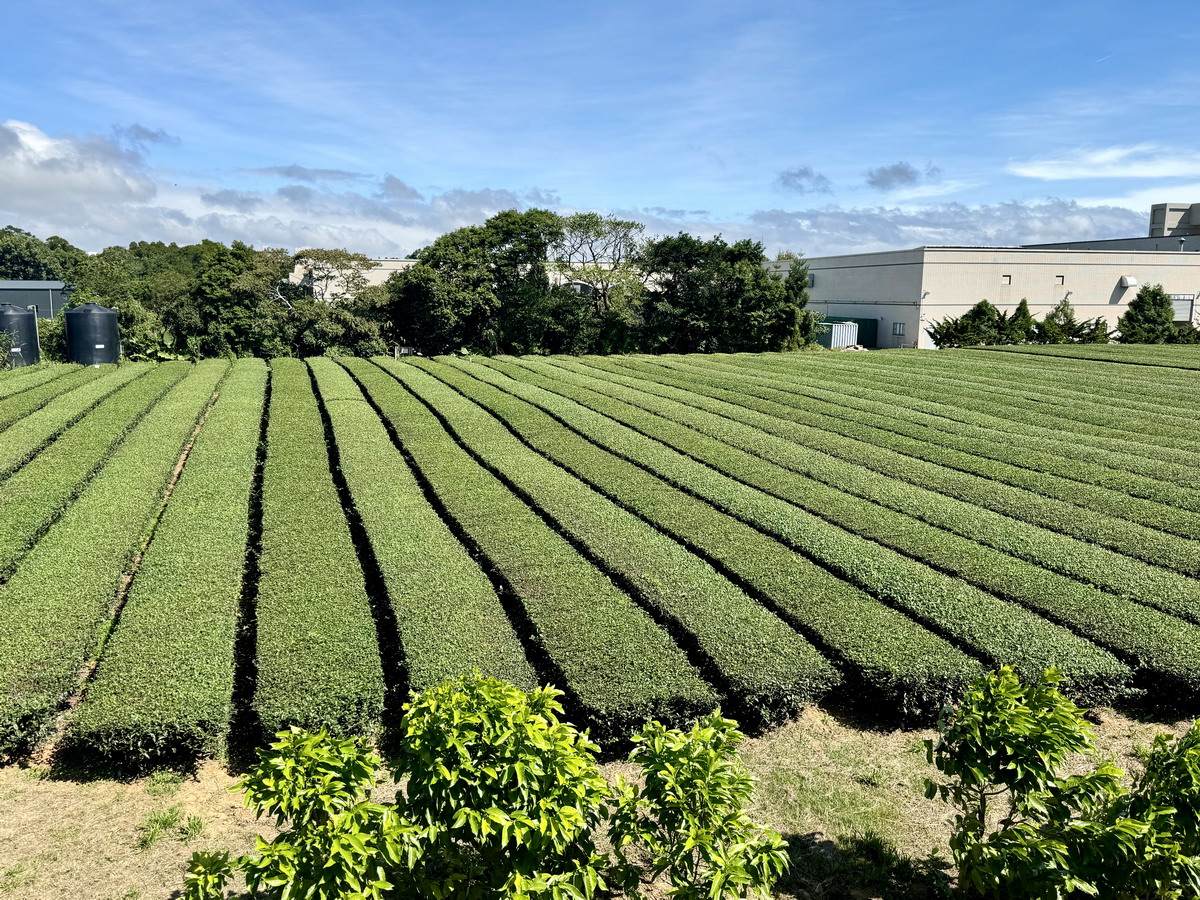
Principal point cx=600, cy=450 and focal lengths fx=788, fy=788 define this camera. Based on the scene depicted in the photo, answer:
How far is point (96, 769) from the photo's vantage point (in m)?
6.60

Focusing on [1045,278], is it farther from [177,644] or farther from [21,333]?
[21,333]

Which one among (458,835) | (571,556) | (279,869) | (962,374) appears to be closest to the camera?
(279,869)

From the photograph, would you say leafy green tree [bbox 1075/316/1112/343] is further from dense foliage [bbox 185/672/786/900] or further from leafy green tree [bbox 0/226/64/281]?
leafy green tree [bbox 0/226/64/281]

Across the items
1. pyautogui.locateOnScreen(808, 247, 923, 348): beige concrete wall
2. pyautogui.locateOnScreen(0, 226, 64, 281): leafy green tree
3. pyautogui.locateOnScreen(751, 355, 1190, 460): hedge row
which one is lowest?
pyautogui.locateOnScreen(751, 355, 1190, 460): hedge row

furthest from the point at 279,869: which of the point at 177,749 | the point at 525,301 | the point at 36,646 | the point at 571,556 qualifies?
the point at 525,301

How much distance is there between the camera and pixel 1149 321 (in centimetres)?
4038

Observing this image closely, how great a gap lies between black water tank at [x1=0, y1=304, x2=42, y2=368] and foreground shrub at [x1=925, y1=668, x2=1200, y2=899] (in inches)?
1230

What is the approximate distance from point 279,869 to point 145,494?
1026 cm

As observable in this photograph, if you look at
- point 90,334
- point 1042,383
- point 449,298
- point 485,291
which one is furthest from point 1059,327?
point 90,334

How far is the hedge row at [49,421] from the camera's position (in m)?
14.3

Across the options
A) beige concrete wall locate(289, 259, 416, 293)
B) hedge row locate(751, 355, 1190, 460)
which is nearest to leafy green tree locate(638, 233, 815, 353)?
hedge row locate(751, 355, 1190, 460)

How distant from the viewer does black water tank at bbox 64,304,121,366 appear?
2800 centimetres

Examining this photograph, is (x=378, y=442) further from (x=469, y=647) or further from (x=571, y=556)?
(x=469, y=647)

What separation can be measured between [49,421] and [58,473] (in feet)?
16.3
